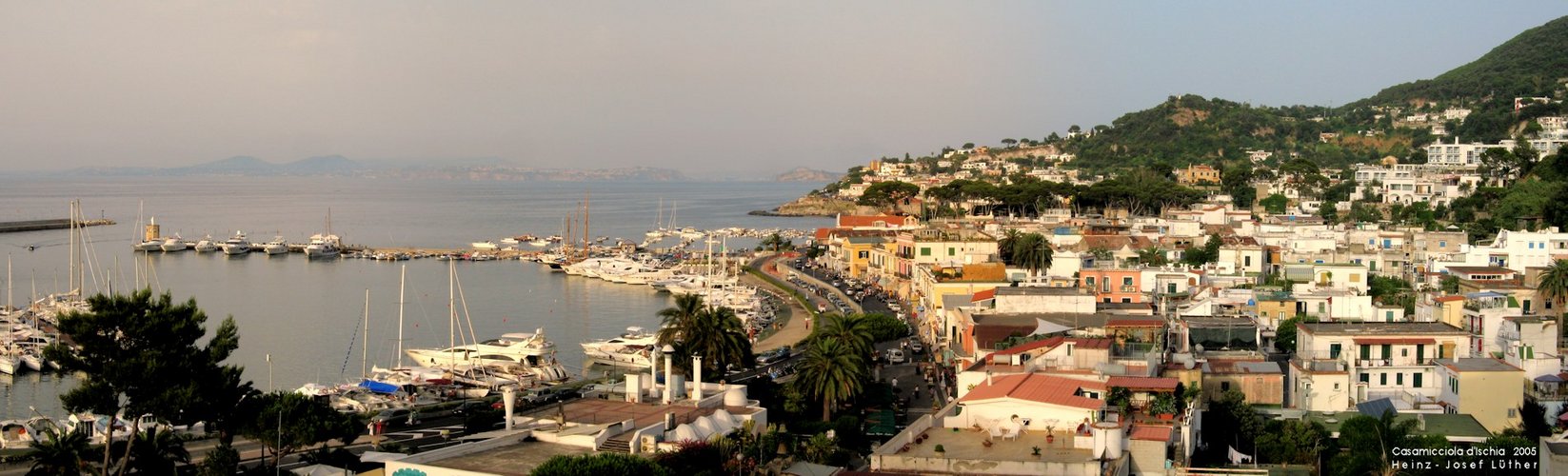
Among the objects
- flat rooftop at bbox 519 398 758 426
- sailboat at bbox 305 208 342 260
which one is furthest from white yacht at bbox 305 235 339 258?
flat rooftop at bbox 519 398 758 426

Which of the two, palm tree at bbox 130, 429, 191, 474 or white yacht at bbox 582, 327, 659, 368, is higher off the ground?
palm tree at bbox 130, 429, 191, 474

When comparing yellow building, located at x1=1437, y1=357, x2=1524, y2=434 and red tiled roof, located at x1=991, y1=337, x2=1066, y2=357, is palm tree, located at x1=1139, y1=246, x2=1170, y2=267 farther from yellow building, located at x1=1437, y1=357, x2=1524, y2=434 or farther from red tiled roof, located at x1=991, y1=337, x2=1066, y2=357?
red tiled roof, located at x1=991, y1=337, x2=1066, y2=357

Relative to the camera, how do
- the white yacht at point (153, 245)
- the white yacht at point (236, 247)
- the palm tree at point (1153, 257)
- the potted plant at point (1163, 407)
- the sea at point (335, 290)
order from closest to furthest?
the potted plant at point (1163, 407), the sea at point (335, 290), the palm tree at point (1153, 257), the white yacht at point (236, 247), the white yacht at point (153, 245)

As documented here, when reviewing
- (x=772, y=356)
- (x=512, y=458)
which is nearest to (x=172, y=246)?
(x=772, y=356)

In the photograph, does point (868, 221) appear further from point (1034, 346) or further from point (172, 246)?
point (1034, 346)

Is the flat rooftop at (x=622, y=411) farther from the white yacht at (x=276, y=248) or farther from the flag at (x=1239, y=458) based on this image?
the white yacht at (x=276, y=248)

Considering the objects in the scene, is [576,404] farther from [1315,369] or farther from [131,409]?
[1315,369]

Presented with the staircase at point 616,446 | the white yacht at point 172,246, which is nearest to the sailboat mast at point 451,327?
the staircase at point 616,446
